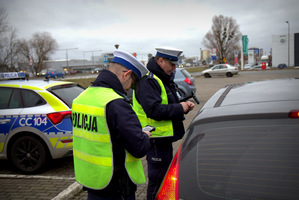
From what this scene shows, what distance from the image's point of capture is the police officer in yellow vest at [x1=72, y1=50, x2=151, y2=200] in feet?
5.79

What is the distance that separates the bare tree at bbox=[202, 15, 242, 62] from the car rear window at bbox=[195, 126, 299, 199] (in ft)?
213

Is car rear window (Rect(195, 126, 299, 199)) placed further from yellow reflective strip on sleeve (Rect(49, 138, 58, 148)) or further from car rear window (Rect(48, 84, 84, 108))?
car rear window (Rect(48, 84, 84, 108))

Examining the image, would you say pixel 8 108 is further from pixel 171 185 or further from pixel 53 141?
pixel 171 185

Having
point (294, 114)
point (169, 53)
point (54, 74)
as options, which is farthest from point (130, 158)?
point (54, 74)

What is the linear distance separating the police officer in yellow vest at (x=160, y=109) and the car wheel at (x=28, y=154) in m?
2.39

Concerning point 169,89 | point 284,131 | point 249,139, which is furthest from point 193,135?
point 169,89

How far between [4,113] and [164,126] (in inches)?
126

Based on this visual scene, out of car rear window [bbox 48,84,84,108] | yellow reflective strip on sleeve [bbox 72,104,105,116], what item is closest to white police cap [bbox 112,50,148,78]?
yellow reflective strip on sleeve [bbox 72,104,105,116]

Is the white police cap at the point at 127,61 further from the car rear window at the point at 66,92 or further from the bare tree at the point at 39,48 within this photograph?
the bare tree at the point at 39,48

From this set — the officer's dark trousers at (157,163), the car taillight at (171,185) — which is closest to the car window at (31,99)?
the officer's dark trousers at (157,163)

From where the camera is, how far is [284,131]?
146 centimetres

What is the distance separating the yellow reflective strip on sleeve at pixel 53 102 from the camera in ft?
14.2

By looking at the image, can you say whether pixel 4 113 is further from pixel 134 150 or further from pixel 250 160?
pixel 250 160

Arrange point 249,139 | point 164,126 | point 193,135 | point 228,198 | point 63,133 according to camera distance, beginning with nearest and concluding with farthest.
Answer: point 228,198 < point 249,139 < point 193,135 < point 164,126 < point 63,133
